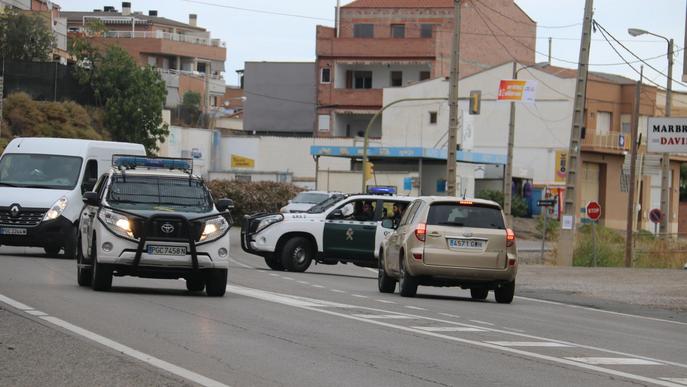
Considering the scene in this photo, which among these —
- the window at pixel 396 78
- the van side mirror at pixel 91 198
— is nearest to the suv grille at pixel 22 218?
the van side mirror at pixel 91 198

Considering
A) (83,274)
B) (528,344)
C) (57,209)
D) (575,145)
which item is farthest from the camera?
(575,145)

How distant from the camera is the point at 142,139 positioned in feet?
257

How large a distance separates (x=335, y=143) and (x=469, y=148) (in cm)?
1131

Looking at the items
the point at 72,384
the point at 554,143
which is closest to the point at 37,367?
the point at 72,384

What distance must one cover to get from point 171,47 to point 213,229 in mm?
107621

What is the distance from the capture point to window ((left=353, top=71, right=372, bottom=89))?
9900 cm

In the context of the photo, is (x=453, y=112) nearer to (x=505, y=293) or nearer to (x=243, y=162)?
(x=505, y=293)

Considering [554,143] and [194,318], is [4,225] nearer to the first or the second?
[194,318]

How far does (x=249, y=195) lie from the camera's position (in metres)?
65.9

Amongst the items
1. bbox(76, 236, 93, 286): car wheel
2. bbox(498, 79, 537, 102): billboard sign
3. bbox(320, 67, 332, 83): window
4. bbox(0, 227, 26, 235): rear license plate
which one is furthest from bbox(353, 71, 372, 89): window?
bbox(76, 236, 93, 286): car wheel

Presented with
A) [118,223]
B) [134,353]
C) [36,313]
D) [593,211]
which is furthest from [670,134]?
[134,353]

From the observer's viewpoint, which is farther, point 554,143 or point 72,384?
point 554,143

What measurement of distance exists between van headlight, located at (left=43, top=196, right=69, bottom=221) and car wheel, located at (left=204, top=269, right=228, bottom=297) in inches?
366

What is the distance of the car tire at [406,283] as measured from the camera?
840 inches
